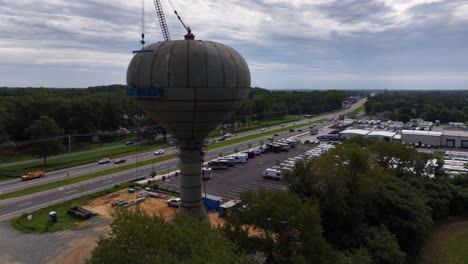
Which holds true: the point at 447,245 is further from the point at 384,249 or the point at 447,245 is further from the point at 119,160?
the point at 119,160

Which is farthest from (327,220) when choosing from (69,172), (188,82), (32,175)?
→ (32,175)

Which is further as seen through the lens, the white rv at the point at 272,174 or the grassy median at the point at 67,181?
the white rv at the point at 272,174

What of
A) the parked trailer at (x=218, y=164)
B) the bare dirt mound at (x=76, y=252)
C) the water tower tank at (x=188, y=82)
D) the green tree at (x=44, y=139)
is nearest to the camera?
the water tower tank at (x=188, y=82)

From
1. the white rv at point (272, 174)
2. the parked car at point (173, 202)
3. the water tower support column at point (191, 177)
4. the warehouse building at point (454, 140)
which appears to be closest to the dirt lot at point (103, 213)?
the parked car at point (173, 202)

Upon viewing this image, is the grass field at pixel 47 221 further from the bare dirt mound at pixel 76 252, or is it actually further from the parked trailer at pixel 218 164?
the parked trailer at pixel 218 164

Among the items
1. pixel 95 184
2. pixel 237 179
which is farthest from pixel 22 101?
pixel 237 179

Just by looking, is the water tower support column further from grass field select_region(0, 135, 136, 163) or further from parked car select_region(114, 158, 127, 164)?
grass field select_region(0, 135, 136, 163)

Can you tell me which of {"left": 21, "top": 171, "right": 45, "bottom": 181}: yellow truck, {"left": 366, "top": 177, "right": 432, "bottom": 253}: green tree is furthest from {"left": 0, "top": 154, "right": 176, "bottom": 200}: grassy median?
{"left": 366, "top": 177, "right": 432, "bottom": 253}: green tree
